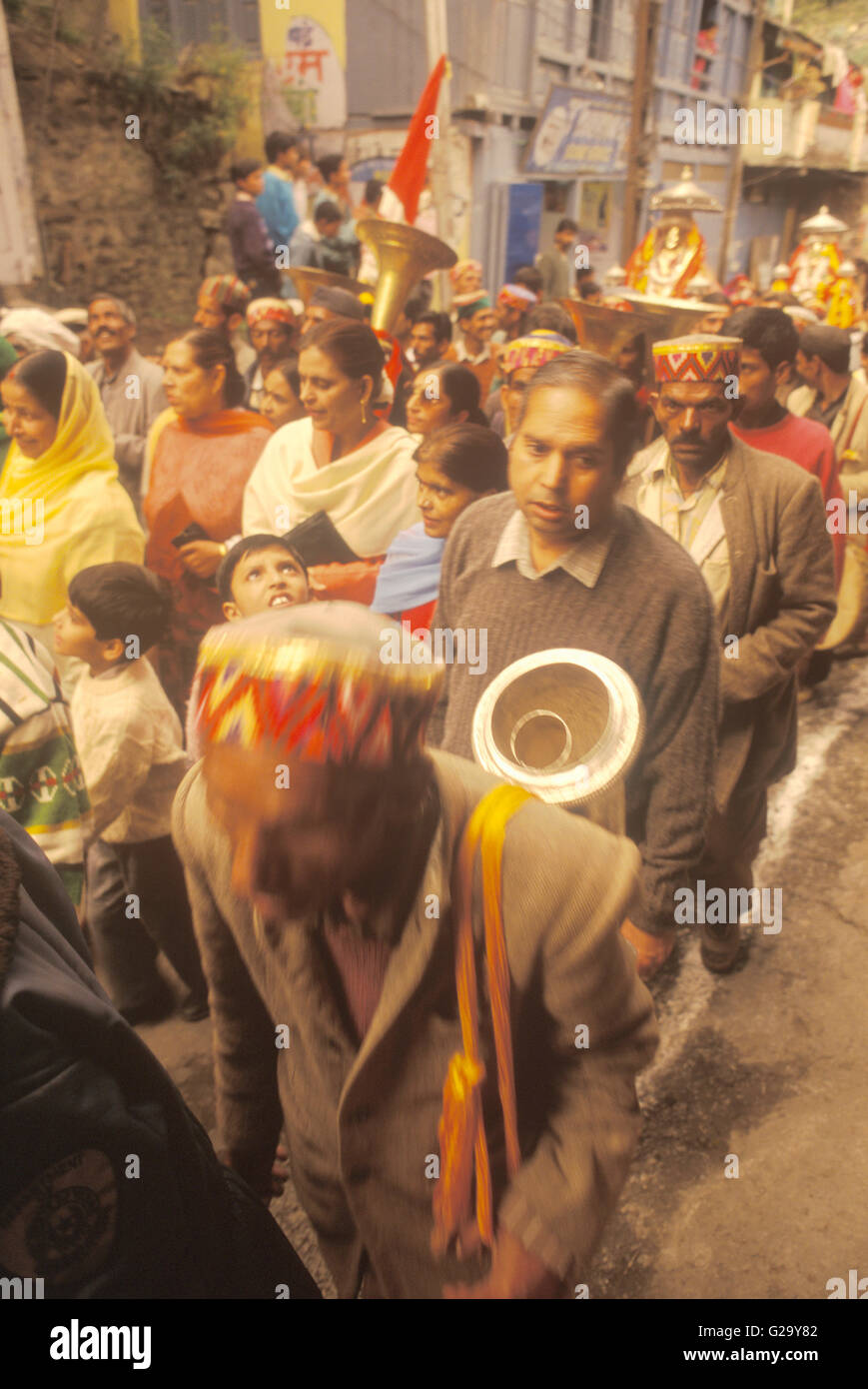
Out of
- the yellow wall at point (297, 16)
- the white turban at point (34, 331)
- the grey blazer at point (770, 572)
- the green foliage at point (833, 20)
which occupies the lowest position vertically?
the grey blazer at point (770, 572)

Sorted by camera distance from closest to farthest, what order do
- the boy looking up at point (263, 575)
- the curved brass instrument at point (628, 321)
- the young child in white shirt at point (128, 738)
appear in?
the boy looking up at point (263, 575)
the young child in white shirt at point (128, 738)
the curved brass instrument at point (628, 321)

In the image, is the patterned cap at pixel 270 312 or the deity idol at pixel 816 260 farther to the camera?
the deity idol at pixel 816 260

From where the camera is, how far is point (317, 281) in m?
5.85

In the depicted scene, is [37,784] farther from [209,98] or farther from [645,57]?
[209,98]

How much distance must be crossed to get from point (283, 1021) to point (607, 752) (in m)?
0.82

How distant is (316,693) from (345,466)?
2.85 meters

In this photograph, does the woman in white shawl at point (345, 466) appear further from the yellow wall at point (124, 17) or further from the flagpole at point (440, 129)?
the yellow wall at point (124, 17)

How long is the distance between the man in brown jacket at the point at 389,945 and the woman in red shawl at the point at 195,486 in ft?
9.00

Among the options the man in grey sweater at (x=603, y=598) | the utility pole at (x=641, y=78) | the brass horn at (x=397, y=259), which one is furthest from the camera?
the utility pole at (x=641, y=78)

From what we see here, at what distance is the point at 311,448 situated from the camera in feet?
12.5

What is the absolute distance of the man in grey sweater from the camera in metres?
2.36

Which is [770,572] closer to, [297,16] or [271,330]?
[271,330]

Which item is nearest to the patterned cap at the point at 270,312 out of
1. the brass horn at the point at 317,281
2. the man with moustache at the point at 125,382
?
the brass horn at the point at 317,281

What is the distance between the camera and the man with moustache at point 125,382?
5281 millimetres
